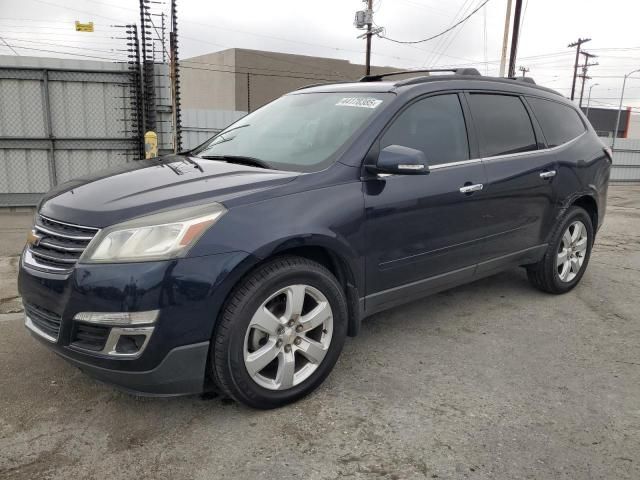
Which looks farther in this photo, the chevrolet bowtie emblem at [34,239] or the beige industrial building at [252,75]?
the beige industrial building at [252,75]

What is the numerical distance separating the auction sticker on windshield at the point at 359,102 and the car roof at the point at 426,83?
11 cm

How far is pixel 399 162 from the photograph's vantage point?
2.96m

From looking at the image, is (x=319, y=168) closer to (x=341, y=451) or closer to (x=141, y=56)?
(x=341, y=451)

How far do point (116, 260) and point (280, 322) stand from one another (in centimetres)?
85

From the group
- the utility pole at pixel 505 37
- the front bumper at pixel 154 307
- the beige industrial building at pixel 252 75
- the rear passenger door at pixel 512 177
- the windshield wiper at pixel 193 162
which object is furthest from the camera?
the beige industrial building at pixel 252 75

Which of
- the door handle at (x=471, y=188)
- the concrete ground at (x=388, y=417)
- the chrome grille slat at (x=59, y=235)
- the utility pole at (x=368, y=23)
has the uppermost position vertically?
the utility pole at (x=368, y=23)

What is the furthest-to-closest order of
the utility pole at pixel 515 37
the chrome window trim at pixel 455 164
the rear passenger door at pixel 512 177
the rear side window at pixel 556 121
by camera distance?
the utility pole at pixel 515 37 < the rear side window at pixel 556 121 < the rear passenger door at pixel 512 177 < the chrome window trim at pixel 455 164

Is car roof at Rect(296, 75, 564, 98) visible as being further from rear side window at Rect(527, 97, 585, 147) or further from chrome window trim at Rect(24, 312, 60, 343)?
chrome window trim at Rect(24, 312, 60, 343)

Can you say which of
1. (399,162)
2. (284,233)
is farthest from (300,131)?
(284,233)

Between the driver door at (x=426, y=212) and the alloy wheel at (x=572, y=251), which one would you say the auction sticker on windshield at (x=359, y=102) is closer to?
the driver door at (x=426, y=212)

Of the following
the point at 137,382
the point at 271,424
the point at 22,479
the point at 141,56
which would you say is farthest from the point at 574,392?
the point at 141,56

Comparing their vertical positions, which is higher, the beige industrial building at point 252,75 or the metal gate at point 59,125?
the beige industrial building at point 252,75

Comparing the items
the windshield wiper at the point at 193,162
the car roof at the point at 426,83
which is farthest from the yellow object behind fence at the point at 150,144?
the windshield wiper at the point at 193,162

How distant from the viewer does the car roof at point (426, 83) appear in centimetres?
353
